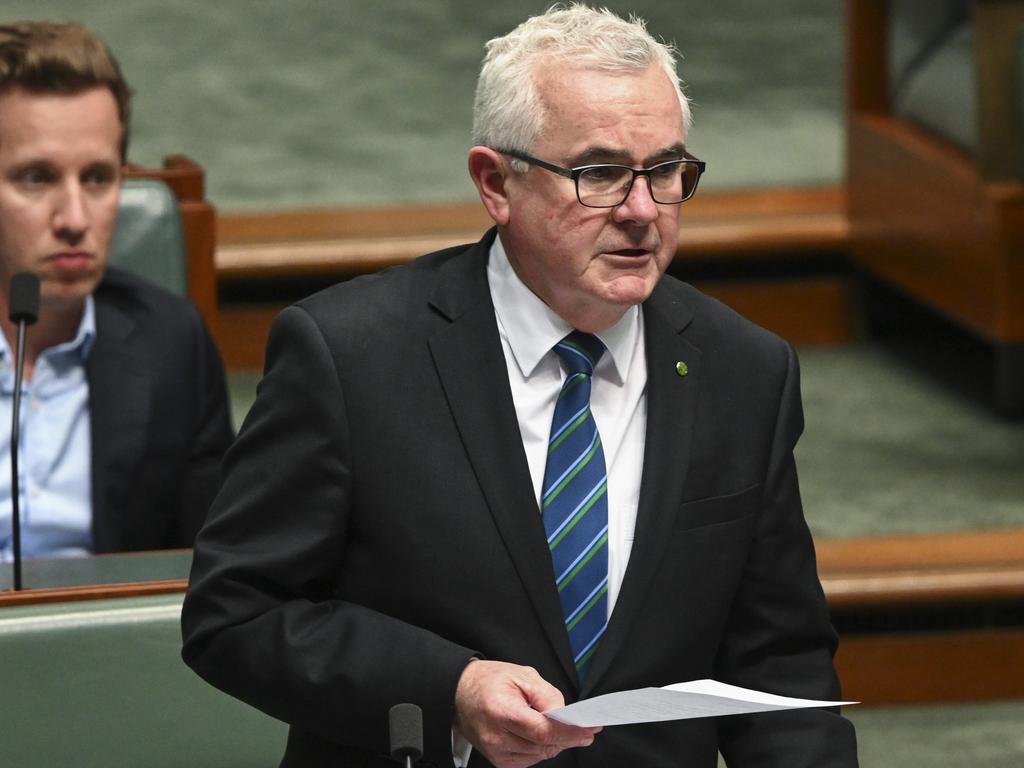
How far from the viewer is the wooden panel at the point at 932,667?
1.32 m

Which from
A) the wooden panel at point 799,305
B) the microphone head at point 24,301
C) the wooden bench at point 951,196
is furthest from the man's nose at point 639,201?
the wooden panel at point 799,305

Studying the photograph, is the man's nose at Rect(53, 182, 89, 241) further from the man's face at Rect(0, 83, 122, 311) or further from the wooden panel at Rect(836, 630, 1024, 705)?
the wooden panel at Rect(836, 630, 1024, 705)

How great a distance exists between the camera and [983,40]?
1586 mm

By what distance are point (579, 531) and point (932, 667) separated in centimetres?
66

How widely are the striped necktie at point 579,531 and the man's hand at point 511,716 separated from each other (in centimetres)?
5

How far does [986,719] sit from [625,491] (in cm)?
64

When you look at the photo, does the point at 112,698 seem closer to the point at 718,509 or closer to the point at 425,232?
the point at 718,509

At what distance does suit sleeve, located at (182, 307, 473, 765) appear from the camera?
27.8 inches

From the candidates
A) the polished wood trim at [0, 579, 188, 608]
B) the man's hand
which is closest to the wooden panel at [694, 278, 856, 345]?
the polished wood trim at [0, 579, 188, 608]

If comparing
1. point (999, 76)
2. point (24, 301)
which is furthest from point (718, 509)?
point (999, 76)

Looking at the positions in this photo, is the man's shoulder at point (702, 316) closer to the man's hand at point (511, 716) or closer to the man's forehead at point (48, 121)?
the man's hand at point (511, 716)

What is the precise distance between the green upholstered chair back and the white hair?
60 centimetres

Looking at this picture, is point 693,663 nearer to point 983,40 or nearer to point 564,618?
point 564,618

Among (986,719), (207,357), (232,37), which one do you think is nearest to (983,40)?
(986,719)
